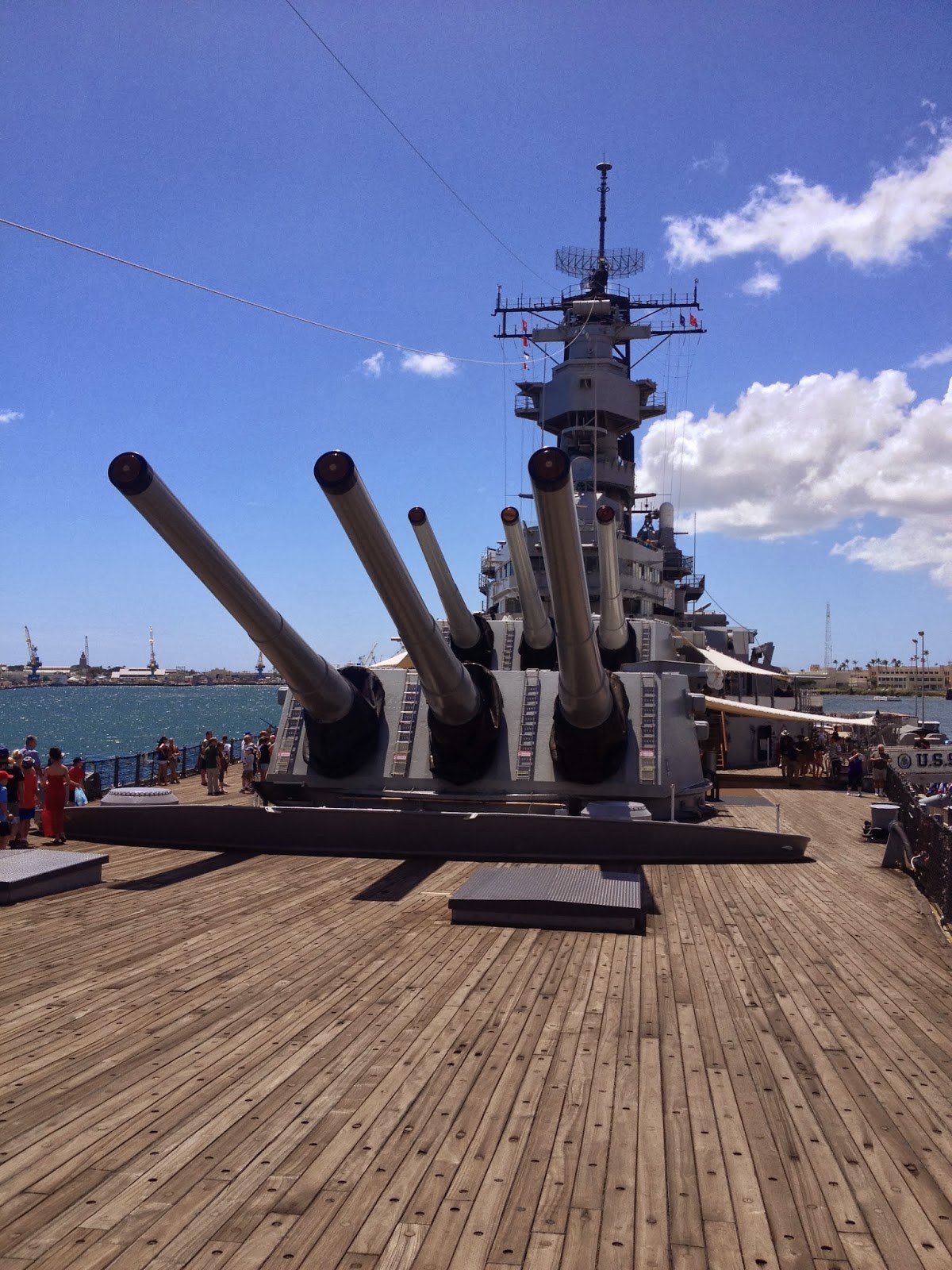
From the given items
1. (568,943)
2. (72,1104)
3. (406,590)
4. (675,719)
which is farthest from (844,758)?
(72,1104)

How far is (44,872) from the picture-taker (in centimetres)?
752

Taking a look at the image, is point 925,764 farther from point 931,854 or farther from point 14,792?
point 14,792

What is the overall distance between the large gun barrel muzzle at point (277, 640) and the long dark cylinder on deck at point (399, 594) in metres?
0.90

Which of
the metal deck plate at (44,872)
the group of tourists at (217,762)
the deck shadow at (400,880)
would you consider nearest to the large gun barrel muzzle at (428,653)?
the deck shadow at (400,880)

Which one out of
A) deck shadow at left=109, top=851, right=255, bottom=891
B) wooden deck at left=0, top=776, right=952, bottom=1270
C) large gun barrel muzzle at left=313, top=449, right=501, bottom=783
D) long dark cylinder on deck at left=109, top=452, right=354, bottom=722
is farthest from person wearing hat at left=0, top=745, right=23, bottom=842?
large gun barrel muzzle at left=313, top=449, right=501, bottom=783

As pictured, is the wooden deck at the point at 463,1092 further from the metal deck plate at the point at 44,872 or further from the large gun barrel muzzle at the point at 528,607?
the large gun barrel muzzle at the point at 528,607

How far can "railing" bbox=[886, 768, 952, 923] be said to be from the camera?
24.9ft

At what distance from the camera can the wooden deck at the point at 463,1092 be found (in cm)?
295

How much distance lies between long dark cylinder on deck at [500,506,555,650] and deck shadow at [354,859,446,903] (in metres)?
7.45

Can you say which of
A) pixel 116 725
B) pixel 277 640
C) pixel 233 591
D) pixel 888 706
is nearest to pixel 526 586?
pixel 277 640

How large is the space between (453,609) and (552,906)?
8.76 meters

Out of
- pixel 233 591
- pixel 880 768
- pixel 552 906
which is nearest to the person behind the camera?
pixel 552 906

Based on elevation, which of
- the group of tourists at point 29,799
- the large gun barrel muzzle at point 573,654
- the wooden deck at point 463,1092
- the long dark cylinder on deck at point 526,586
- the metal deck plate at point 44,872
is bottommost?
the wooden deck at point 463,1092

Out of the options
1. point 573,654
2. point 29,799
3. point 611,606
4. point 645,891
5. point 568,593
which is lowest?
point 645,891
